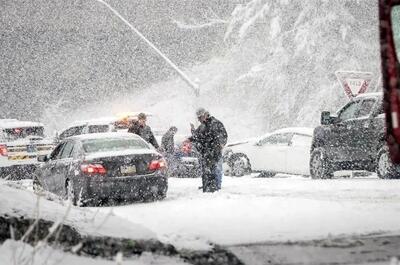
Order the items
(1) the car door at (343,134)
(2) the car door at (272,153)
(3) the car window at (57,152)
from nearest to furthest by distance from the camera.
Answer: (3) the car window at (57,152), (1) the car door at (343,134), (2) the car door at (272,153)

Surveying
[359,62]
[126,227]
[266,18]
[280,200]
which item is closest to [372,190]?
[280,200]

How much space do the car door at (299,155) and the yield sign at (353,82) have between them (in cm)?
161

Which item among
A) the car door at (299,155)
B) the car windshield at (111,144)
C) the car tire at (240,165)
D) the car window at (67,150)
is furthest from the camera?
the car tire at (240,165)

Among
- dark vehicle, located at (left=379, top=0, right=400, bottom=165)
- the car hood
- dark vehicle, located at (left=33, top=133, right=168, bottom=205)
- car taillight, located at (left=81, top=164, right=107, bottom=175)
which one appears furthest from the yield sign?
dark vehicle, located at (left=379, top=0, right=400, bottom=165)

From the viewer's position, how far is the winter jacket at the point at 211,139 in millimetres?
13703

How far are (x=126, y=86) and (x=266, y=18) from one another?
21.7 metres

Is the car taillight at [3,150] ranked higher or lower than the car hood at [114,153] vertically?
higher

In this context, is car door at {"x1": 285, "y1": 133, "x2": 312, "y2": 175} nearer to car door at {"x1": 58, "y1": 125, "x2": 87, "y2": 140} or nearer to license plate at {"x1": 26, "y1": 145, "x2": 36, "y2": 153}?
car door at {"x1": 58, "y1": 125, "x2": 87, "y2": 140}

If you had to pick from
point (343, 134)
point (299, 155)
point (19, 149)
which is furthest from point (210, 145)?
point (19, 149)

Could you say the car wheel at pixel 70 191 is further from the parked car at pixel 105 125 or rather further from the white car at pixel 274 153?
the parked car at pixel 105 125

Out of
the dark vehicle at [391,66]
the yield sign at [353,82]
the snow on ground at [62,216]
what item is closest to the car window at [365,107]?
the yield sign at [353,82]

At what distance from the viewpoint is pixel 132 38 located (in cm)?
5034

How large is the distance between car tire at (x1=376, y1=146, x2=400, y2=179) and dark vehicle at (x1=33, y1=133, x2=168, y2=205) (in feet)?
14.7

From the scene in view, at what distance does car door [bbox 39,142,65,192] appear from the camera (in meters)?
13.5
